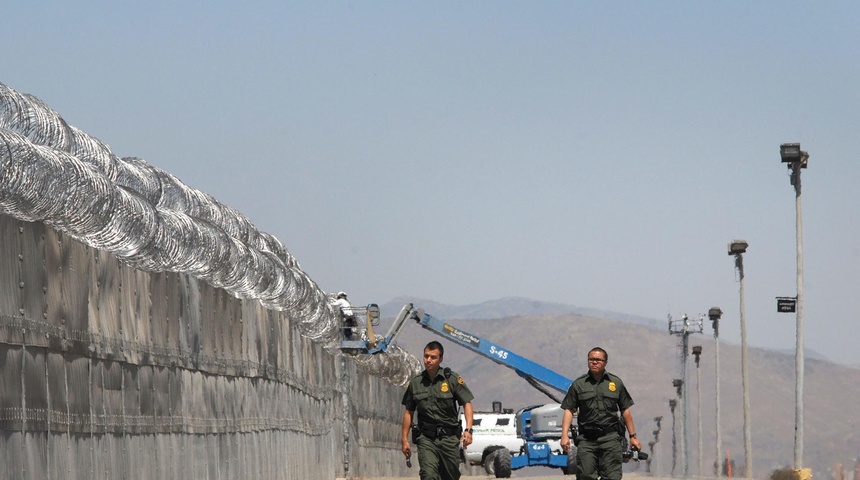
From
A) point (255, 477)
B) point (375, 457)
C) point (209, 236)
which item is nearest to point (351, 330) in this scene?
point (375, 457)

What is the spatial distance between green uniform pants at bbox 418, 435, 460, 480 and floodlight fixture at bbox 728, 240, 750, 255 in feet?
123

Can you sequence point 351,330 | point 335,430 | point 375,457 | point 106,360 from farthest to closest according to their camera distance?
point 375,457 < point 351,330 < point 335,430 < point 106,360

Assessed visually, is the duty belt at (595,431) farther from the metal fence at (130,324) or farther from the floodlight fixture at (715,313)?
the floodlight fixture at (715,313)

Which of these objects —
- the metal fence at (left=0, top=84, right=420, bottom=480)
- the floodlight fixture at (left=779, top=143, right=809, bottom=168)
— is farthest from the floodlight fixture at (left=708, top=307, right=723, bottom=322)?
the metal fence at (left=0, top=84, right=420, bottom=480)

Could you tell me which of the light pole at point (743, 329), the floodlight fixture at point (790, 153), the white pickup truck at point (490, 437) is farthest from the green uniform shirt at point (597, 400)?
the light pole at point (743, 329)

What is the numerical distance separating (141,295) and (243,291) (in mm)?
4753

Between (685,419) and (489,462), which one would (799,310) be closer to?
(489,462)

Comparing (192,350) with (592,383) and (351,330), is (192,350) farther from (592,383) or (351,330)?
(351,330)

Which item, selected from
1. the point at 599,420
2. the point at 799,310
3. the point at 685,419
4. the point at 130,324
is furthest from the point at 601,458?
the point at 685,419

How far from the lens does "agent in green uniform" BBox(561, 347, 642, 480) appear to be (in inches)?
566

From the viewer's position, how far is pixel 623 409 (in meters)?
14.4

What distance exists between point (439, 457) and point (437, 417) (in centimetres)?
41

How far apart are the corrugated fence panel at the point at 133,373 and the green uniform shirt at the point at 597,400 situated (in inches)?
141

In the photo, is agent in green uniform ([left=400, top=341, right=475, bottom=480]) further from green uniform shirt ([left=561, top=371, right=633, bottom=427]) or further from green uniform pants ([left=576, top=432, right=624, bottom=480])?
green uniform pants ([left=576, top=432, right=624, bottom=480])
